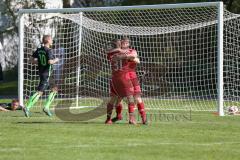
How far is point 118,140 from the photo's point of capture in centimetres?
1186

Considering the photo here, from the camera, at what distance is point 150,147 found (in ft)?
36.0

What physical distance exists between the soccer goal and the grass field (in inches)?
226

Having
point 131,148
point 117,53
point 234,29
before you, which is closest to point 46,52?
point 117,53

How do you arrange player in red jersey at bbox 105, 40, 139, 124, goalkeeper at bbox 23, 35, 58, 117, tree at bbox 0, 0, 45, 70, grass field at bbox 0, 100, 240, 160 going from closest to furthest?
1. grass field at bbox 0, 100, 240, 160
2. player in red jersey at bbox 105, 40, 139, 124
3. goalkeeper at bbox 23, 35, 58, 117
4. tree at bbox 0, 0, 45, 70

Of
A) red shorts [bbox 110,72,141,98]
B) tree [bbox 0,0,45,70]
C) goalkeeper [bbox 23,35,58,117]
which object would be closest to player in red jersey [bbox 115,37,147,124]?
red shorts [bbox 110,72,141,98]

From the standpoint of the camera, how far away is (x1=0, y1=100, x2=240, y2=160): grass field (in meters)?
10.1

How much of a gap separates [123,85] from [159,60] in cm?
943

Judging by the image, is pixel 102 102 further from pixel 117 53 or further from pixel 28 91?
pixel 117 53

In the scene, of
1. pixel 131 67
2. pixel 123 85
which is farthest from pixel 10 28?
pixel 123 85

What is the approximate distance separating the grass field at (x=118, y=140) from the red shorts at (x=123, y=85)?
69 centimetres

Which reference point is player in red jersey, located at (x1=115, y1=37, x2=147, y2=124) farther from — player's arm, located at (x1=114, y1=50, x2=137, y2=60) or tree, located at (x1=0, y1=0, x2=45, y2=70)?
tree, located at (x1=0, y1=0, x2=45, y2=70)

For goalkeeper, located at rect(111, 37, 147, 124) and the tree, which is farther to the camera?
the tree

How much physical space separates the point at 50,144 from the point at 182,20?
15112 mm

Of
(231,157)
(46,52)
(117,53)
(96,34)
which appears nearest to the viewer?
(231,157)
